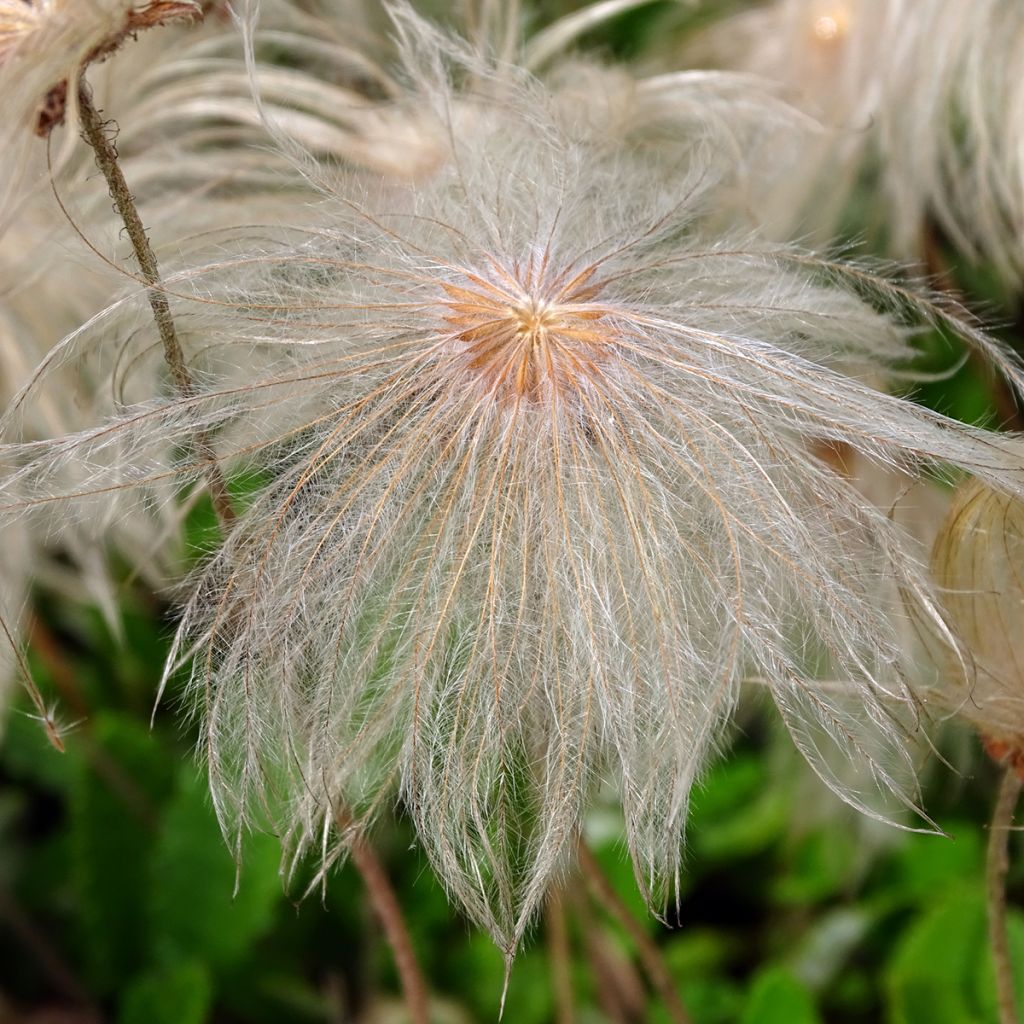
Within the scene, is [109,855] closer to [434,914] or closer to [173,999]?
[173,999]

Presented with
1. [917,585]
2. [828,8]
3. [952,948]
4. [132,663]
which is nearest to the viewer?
[917,585]

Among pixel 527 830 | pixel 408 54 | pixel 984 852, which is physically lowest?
pixel 984 852

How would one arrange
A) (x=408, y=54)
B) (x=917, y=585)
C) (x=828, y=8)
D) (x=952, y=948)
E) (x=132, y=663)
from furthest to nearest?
1. (x=132, y=663)
2. (x=828, y=8)
3. (x=952, y=948)
4. (x=408, y=54)
5. (x=917, y=585)

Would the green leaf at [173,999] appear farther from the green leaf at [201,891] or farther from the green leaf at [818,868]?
the green leaf at [818,868]

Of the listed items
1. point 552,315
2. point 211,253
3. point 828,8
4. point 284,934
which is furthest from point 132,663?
point 828,8

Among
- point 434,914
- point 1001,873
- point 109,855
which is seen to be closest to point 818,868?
point 434,914

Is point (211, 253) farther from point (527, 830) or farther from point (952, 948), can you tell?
point (952, 948)

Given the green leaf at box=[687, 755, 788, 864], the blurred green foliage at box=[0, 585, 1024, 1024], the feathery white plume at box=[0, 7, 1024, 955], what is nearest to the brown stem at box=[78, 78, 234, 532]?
the feathery white plume at box=[0, 7, 1024, 955]

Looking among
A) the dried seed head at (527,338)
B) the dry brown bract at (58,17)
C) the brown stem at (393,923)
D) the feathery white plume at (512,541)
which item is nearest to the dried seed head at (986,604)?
the feathery white plume at (512,541)
